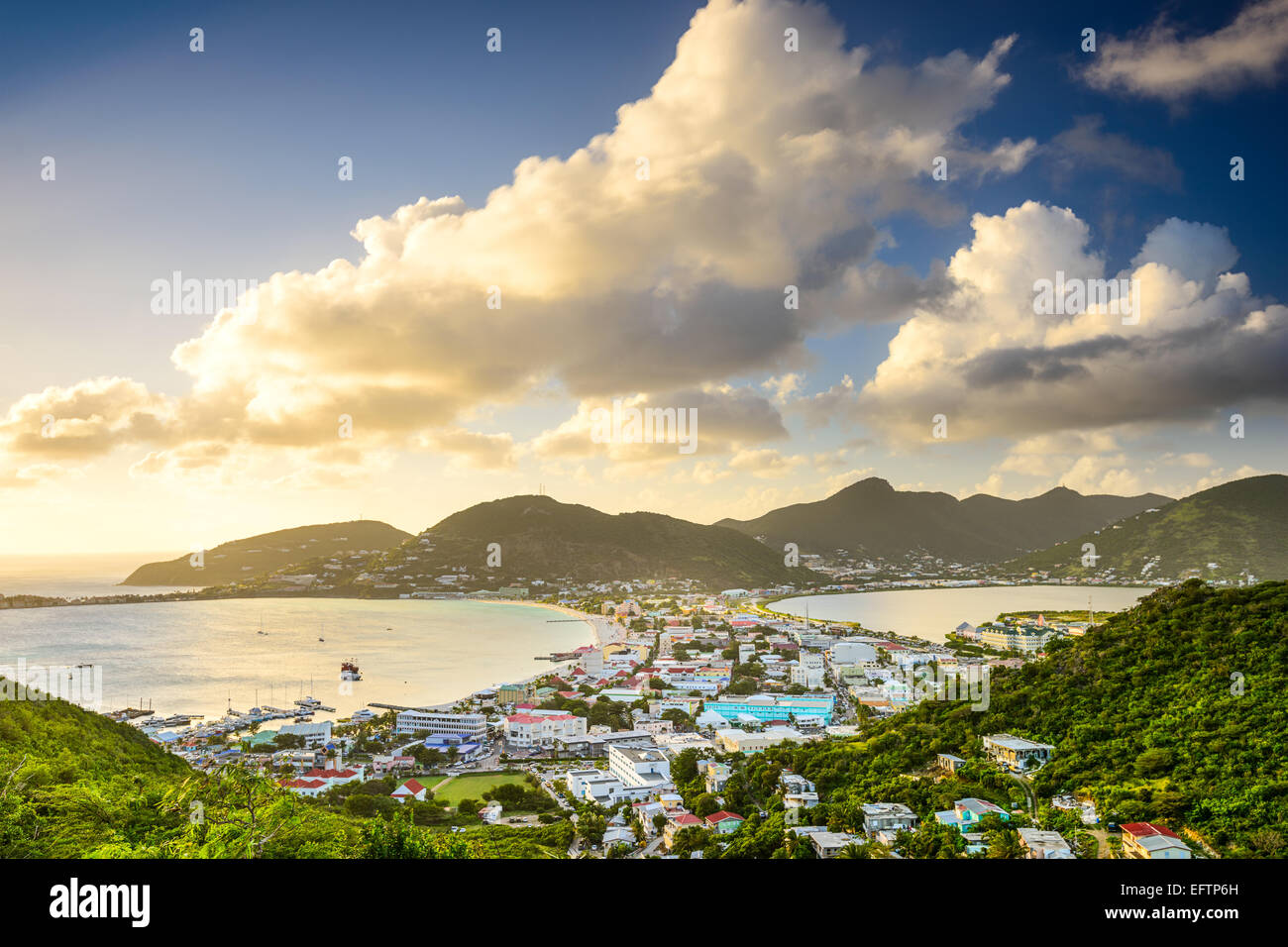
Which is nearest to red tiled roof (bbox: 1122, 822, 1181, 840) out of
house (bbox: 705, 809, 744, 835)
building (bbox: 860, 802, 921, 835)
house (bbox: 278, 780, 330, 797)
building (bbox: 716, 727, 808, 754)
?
building (bbox: 860, 802, 921, 835)

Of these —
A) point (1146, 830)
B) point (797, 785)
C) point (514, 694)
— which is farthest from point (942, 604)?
point (1146, 830)

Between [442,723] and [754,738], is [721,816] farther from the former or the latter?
[442,723]

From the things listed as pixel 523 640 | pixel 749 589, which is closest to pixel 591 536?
pixel 749 589

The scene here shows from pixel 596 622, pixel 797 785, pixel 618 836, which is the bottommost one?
pixel 596 622

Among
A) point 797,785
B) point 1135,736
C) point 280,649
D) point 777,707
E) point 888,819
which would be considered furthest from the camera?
point 280,649
